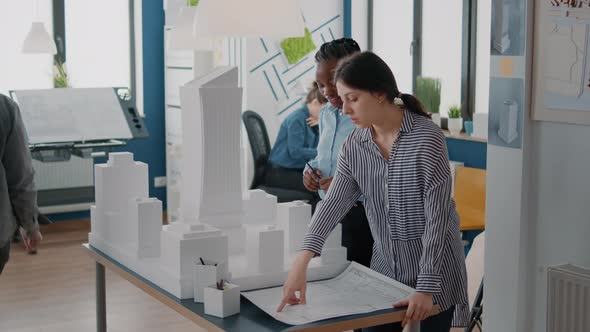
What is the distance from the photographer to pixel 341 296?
8.30 feet

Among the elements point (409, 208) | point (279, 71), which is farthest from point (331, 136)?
point (279, 71)

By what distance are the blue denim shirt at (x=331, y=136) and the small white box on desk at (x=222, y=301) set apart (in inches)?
38.4

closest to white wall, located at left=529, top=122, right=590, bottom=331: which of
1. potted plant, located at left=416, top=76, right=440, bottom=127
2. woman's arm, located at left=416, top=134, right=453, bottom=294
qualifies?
woman's arm, located at left=416, top=134, right=453, bottom=294

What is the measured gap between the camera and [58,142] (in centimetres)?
706

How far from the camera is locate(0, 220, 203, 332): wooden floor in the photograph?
4957mm

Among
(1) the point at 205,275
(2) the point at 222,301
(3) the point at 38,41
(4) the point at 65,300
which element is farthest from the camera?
(3) the point at 38,41

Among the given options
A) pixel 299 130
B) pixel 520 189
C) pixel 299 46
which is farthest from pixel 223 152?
pixel 299 46

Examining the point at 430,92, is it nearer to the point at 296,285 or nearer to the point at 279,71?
the point at 279,71

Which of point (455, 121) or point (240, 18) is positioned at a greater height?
point (240, 18)

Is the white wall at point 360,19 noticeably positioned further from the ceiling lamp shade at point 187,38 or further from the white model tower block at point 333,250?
the white model tower block at point 333,250

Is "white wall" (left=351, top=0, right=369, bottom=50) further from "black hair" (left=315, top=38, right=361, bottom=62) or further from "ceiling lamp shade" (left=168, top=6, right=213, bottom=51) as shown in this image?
"black hair" (left=315, top=38, right=361, bottom=62)

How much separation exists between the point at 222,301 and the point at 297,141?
442 centimetres

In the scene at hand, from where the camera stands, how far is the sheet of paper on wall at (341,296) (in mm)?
2350

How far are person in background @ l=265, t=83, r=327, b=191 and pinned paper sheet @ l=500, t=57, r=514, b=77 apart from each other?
3.69 m
